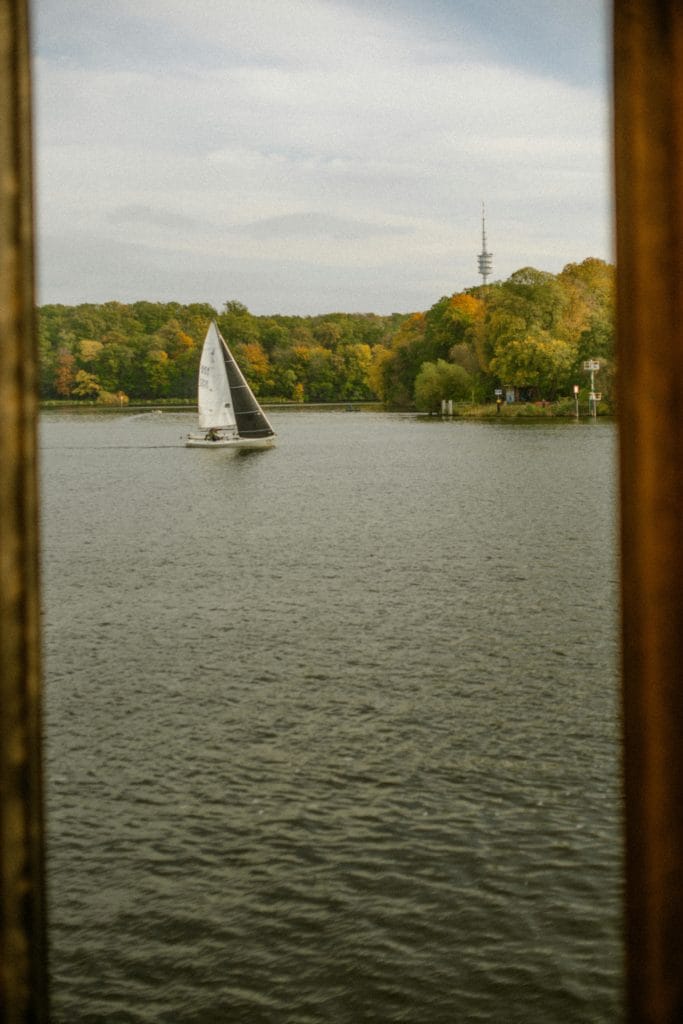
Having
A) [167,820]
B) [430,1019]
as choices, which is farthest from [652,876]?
[167,820]

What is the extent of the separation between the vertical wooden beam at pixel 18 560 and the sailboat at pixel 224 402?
48.4m

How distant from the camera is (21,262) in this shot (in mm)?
1938

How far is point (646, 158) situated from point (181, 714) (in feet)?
34.9

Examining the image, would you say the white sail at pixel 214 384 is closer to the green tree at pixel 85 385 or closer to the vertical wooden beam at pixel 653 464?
the vertical wooden beam at pixel 653 464

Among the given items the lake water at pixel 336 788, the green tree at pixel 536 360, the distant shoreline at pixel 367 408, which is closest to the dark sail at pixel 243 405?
the green tree at pixel 536 360

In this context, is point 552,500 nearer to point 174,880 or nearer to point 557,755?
point 557,755

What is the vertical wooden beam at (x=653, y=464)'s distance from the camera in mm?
1885

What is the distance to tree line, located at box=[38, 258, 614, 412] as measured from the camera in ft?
246

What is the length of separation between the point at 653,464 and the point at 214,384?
5085 centimetres

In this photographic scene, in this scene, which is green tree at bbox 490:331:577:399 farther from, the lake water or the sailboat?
the lake water

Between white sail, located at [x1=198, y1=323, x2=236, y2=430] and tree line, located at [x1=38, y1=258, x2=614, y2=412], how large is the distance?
27.1 metres

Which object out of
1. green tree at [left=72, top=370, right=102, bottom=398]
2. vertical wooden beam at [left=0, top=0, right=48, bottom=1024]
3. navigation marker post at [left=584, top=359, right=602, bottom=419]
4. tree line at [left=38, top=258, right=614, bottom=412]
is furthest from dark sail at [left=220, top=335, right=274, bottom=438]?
green tree at [left=72, top=370, right=102, bottom=398]

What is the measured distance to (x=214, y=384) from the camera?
2048 inches

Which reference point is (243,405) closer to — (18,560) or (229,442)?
(229,442)
